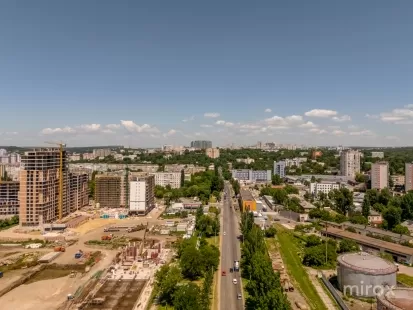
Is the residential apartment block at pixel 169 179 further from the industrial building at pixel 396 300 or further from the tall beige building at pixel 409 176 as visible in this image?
the industrial building at pixel 396 300

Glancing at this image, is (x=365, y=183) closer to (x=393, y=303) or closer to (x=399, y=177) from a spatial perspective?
(x=399, y=177)

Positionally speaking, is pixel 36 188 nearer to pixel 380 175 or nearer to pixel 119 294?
pixel 119 294

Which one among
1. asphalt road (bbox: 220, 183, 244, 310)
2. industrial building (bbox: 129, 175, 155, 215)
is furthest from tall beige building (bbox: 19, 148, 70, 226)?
asphalt road (bbox: 220, 183, 244, 310)

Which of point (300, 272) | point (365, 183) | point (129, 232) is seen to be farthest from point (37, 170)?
point (365, 183)

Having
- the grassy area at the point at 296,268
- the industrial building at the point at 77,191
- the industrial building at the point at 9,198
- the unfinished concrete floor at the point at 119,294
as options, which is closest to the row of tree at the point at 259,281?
the grassy area at the point at 296,268

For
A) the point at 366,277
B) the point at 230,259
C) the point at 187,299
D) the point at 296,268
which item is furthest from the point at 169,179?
the point at 187,299

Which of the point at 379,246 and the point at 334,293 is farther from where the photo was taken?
the point at 379,246
